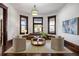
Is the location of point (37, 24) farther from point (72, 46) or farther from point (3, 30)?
point (72, 46)

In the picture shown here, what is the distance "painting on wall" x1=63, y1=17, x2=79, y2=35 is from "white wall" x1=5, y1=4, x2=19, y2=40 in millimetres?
1575

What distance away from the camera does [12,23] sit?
350 cm

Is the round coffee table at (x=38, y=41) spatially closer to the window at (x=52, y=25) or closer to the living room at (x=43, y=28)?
the living room at (x=43, y=28)

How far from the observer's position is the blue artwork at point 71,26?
3271 mm

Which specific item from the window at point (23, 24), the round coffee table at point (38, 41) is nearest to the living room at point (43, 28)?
the window at point (23, 24)

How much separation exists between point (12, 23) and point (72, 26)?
204 cm

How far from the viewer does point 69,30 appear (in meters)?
3.38

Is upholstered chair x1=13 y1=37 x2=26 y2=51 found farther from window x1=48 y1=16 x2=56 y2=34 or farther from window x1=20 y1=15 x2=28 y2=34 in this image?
window x1=48 y1=16 x2=56 y2=34

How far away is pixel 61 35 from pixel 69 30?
0.33 meters

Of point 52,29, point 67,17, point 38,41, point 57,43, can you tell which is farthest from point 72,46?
point 38,41

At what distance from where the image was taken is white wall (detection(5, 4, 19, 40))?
131 inches

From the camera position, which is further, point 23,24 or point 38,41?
point 38,41

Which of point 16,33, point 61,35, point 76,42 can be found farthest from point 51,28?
point 16,33

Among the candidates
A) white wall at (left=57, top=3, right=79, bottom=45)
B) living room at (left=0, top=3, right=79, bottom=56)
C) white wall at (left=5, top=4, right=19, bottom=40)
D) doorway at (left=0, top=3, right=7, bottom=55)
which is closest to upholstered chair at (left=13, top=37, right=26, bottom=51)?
living room at (left=0, top=3, right=79, bottom=56)
